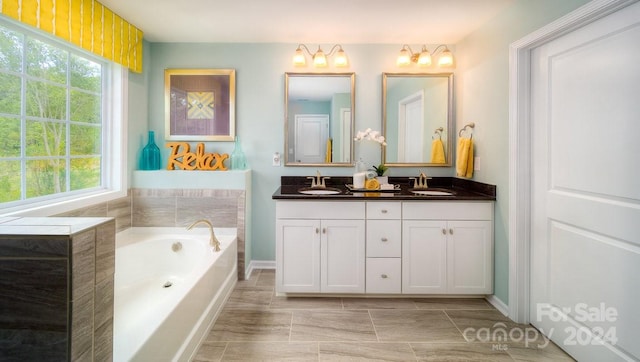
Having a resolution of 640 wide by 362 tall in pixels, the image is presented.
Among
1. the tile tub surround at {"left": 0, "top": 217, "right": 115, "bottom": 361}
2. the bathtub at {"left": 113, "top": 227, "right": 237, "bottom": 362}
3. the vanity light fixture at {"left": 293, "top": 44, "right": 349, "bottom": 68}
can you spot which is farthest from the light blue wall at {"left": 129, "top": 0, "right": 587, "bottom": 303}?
the tile tub surround at {"left": 0, "top": 217, "right": 115, "bottom": 361}

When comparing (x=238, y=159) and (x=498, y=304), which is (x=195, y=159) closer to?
(x=238, y=159)

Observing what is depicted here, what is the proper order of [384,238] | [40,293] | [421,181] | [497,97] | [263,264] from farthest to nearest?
[263,264]
[421,181]
[384,238]
[497,97]
[40,293]

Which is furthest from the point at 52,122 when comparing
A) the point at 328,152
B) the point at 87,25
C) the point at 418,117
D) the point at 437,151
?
the point at 437,151

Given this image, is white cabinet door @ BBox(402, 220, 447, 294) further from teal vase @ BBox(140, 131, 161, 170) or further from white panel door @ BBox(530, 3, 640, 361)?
teal vase @ BBox(140, 131, 161, 170)

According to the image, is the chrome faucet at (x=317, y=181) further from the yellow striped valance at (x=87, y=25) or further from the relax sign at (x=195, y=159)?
the yellow striped valance at (x=87, y=25)

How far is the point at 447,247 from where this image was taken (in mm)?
2574

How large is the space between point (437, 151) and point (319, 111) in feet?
3.98

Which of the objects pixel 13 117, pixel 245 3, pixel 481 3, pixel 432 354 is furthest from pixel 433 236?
pixel 13 117

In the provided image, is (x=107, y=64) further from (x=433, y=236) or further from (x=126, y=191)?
(x=433, y=236)

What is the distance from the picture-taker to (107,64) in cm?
272

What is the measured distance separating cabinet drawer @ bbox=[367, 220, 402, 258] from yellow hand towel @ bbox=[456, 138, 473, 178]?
0.81 metres

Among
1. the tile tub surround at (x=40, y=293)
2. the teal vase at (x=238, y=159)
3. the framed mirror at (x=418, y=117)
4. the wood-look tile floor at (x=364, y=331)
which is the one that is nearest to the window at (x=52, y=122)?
the teal vase at (x=238, y=159)

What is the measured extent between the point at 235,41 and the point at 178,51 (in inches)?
22.3

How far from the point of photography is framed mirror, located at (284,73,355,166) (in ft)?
10.4
